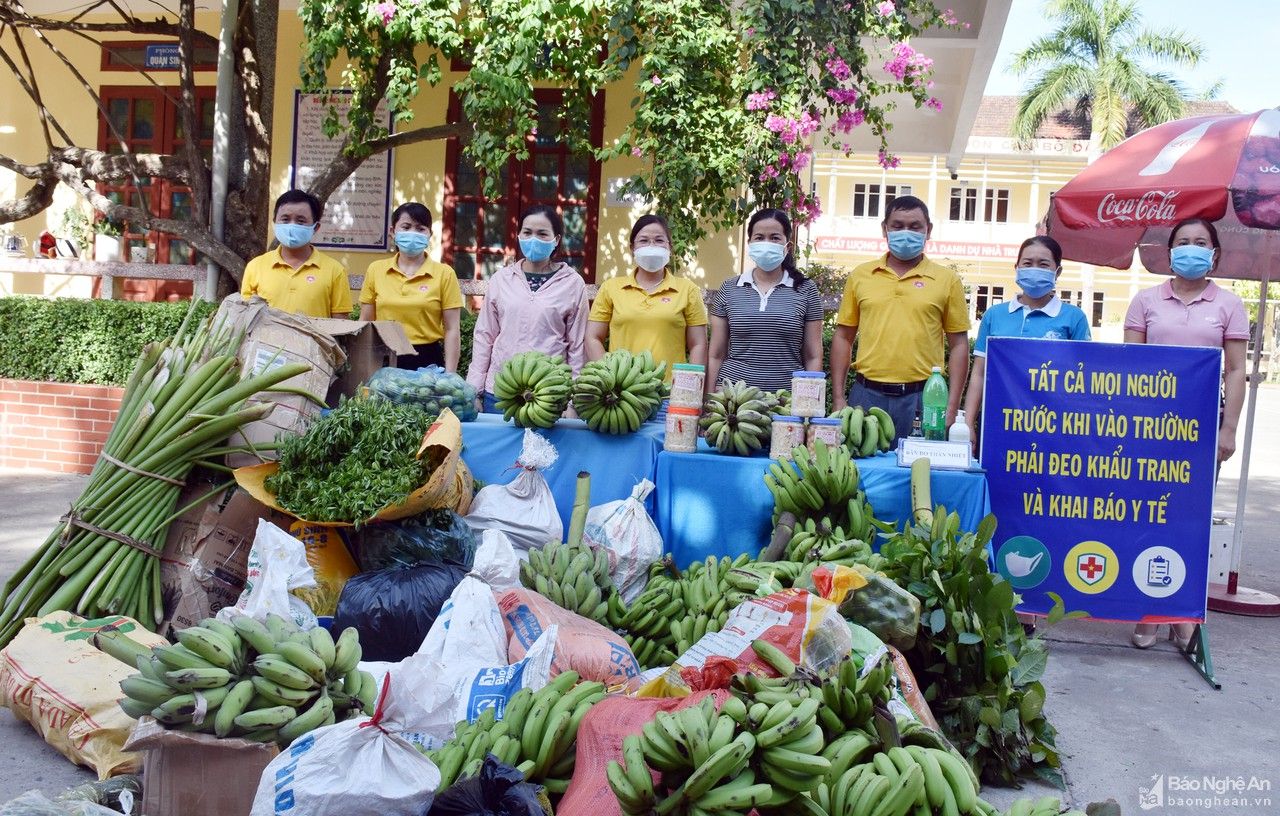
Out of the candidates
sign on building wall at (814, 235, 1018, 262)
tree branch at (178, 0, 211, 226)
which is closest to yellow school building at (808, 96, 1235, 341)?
sign on building wall at (814, 235, 1018, 262)

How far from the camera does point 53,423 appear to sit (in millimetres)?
9633

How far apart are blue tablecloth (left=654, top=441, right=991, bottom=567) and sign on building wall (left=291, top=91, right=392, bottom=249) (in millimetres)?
7876

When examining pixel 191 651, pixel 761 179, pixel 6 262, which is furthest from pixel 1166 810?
pixel 6 262

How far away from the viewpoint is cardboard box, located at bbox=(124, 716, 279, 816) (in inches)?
114

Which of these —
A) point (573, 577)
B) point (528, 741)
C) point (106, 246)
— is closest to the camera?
point (528, 741)

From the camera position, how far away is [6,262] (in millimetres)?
11648

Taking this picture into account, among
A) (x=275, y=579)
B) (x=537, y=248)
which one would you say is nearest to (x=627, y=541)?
(x=275, y=579)

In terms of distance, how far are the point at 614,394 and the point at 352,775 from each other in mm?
2762

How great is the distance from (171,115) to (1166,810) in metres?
12.5

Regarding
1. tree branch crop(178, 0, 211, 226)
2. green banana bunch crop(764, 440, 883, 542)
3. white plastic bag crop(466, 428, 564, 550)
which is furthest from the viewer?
tree branch crop(178, 0, 211, 226)

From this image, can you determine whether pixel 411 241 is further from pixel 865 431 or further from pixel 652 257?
pixel 865 431

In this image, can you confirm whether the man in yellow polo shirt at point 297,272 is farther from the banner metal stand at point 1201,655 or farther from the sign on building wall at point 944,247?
the sign on building wall at point 944,247

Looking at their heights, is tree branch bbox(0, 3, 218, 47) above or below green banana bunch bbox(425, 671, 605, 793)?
above

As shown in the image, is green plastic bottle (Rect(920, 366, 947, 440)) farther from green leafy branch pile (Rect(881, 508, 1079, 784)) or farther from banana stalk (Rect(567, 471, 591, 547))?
banana stalk (Rect(567, 471, 591, 547))
